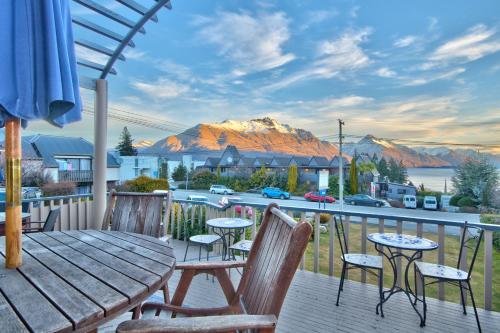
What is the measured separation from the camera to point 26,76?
1.22 metres

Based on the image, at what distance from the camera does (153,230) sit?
8.87ft

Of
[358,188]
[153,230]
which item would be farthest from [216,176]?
[153,230]

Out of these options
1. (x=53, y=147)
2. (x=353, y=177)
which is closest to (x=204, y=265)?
(x=53, y=147)

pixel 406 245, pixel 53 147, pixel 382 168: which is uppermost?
pixel 53 147

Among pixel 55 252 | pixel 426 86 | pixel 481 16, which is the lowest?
pixel 55 252

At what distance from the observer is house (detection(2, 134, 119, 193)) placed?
15.0m

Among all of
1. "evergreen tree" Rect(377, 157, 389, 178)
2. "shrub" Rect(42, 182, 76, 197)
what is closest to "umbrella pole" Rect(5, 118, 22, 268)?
"shrub" Rect(42, 182, 76, 197)

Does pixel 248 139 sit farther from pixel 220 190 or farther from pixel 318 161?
pixel 220 190

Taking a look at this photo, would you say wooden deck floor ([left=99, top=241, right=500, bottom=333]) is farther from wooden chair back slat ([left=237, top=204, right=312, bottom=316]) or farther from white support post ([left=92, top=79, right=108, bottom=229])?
white support post ([left=92, top=79, right=108, bottom=229])

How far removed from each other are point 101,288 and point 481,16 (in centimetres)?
1524

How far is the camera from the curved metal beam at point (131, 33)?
10.8ft

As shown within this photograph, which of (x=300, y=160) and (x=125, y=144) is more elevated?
(x=125, y=144)

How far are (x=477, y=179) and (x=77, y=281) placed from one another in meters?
26.2

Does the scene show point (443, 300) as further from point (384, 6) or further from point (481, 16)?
point (481, 16)
